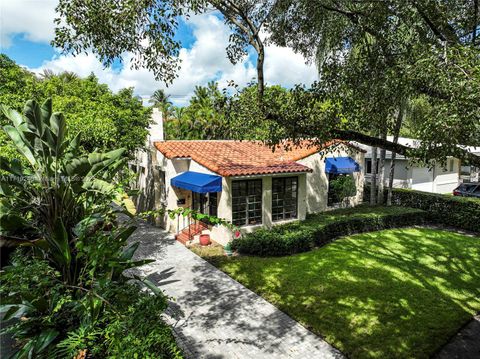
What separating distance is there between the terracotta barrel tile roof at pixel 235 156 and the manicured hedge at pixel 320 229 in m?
3.43

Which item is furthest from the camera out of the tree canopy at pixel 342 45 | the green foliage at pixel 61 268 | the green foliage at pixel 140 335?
the tree canopy at pixel 342 45

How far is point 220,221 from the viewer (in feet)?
20.7

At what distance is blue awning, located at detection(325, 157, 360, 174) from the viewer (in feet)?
75.3

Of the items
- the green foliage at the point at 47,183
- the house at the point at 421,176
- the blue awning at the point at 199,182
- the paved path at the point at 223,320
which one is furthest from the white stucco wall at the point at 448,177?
the green foliage at the point at 47,183

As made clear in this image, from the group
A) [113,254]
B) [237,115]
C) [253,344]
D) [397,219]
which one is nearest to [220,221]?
[113,254]

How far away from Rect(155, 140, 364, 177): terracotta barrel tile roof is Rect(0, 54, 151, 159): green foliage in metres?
2.64

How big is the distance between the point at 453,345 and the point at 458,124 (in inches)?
270

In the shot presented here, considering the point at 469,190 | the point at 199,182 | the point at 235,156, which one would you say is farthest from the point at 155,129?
the point at 469,190

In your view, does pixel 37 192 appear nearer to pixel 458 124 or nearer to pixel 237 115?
pixel 237 115

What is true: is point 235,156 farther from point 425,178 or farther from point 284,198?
point 425,178

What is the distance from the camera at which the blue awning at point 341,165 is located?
22953mm

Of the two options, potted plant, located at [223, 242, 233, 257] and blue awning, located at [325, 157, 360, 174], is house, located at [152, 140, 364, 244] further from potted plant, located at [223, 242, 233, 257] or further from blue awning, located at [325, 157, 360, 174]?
potted plant, located at [223, 242, 233, 257]

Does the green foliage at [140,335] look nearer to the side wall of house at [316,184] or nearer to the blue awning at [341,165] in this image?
the side wall of house at [316,184]

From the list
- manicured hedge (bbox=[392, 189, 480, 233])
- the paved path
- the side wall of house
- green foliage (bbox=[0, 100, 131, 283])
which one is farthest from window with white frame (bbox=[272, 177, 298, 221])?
green foliage (bbox=[0, 100, 131, 283])
